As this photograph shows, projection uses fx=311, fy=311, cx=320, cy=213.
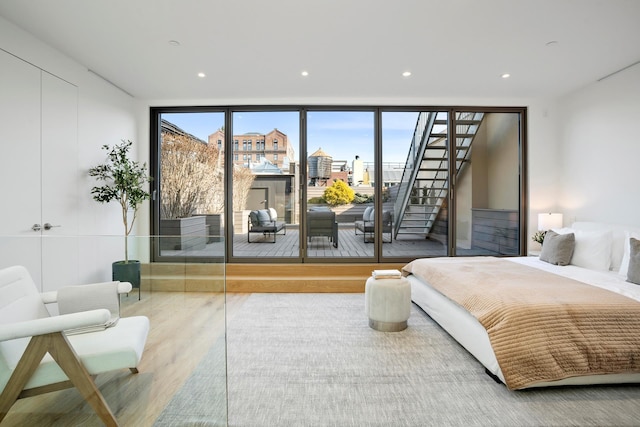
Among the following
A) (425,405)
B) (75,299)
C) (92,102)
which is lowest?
(425,405)

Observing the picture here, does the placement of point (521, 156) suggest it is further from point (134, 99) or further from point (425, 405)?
point (134, 99)

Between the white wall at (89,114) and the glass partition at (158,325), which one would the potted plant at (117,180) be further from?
the glass partition at (158,325)

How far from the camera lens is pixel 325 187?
4.82 m

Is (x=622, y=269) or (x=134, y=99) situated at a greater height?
(x=134, y=99)

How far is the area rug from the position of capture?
5.52ft

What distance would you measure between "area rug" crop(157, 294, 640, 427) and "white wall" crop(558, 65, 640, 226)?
Answer: 8.73 feet

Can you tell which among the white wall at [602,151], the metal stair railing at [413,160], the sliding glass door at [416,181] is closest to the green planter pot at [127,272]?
the sliding glass door at [416,181]

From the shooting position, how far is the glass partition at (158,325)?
128cm

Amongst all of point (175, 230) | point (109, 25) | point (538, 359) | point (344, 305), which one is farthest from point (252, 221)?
point (538, 359)

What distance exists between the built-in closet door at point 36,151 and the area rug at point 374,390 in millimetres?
2015

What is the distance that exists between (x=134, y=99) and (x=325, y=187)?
3155mm

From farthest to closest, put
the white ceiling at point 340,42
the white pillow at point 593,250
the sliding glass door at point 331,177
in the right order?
the sliding glass door at point 331,177 → the white pillow at point 593,250 → the white ceiling at point 340,42

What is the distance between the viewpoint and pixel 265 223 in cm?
486

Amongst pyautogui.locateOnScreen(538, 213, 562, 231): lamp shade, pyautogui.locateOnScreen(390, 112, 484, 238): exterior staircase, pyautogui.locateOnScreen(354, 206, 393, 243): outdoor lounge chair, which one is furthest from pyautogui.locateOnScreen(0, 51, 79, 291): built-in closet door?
pyautogui.locateOnScreen(538, 213, 562, 231): lamp shade
